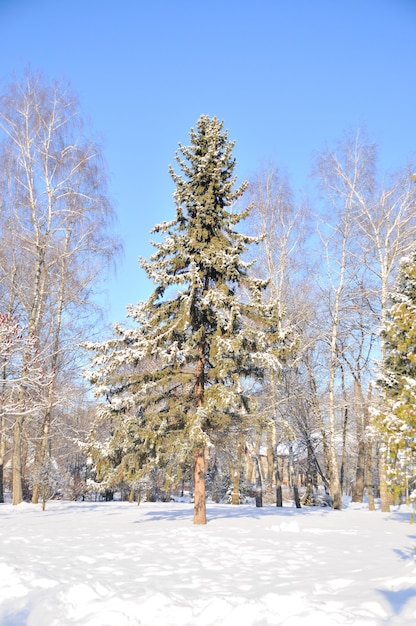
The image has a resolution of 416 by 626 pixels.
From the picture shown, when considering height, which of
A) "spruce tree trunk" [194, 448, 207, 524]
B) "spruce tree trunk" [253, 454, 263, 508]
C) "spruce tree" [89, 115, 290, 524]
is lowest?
"spruce tree trunk" [253, 454, 263, 508]

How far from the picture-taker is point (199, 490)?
11.3 metres

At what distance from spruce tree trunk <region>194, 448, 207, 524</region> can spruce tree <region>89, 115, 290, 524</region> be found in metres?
0.02

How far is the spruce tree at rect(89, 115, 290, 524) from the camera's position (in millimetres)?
10969

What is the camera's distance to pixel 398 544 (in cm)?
866

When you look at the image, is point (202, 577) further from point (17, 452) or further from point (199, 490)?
point (17, 452)

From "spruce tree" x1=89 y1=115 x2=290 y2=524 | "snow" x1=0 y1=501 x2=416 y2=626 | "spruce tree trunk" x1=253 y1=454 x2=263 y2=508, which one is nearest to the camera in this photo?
"snow" x1=0 y1=501 x2=416 y2=626

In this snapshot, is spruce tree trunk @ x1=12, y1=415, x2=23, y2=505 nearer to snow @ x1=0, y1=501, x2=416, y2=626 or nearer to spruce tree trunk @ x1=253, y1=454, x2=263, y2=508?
snow @ x1=0, y1=501, x2=416, y2=626

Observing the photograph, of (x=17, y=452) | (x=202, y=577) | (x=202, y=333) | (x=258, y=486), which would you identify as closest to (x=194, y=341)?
(x=202, y=333)

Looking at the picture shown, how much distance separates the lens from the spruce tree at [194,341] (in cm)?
1097

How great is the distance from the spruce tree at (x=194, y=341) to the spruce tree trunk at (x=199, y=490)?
2 cm

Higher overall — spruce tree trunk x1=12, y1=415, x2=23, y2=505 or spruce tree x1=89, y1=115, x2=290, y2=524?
spruce tree x1=89, y1=115, x2=290, y2=524

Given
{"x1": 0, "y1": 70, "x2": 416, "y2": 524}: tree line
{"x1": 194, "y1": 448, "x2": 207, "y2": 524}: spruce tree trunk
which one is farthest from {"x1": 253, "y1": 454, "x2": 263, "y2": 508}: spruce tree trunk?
{"x1": 194, "y1": 448, "x2": 207, "y2": 524}: spruce tree trunk

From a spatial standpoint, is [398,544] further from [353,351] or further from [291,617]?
[353,351]

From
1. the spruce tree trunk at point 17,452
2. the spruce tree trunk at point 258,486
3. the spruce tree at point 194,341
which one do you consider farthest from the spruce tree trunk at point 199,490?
the spruce tree trunk at point 258,486
